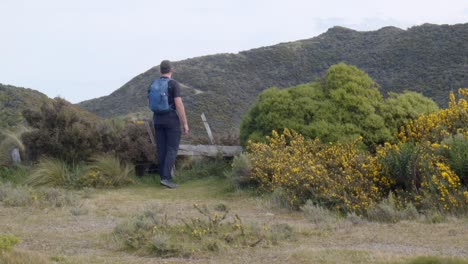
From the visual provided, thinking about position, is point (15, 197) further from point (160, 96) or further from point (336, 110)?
point (336, 110)

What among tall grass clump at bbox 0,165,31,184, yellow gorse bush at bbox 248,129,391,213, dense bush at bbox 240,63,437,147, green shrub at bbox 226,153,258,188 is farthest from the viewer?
tall grass clump at bbox 0,165,31,184

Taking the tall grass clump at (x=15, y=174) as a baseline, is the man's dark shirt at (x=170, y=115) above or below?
above

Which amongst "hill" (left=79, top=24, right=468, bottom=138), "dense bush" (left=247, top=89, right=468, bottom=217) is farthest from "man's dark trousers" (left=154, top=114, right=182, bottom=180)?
"hill" (left=79, top=24, right=468, bottom=138)

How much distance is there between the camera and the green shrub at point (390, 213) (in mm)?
8352

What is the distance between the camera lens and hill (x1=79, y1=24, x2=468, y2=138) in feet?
94.6

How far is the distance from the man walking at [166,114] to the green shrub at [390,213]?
11.4 ft

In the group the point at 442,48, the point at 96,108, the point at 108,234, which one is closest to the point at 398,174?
the point at 108,234

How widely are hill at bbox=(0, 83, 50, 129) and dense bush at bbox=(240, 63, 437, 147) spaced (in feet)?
28.5

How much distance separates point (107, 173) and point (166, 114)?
1.89 m

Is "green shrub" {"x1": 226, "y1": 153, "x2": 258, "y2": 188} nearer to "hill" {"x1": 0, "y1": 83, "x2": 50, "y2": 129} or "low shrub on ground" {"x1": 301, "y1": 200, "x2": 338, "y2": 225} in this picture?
"low shrub on ground" {"x1": 301, "y1": 200, "x2": 338, "y2": 225}

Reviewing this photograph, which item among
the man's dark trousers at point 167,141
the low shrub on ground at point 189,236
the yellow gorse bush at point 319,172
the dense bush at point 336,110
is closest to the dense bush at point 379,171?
the yellow gorse bush at point 319,172

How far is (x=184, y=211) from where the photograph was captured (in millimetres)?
9359

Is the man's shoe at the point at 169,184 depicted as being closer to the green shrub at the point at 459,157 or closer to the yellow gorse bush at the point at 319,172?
the yellow gorse bush at the point at 319,172

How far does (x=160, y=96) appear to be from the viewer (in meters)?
11.1
